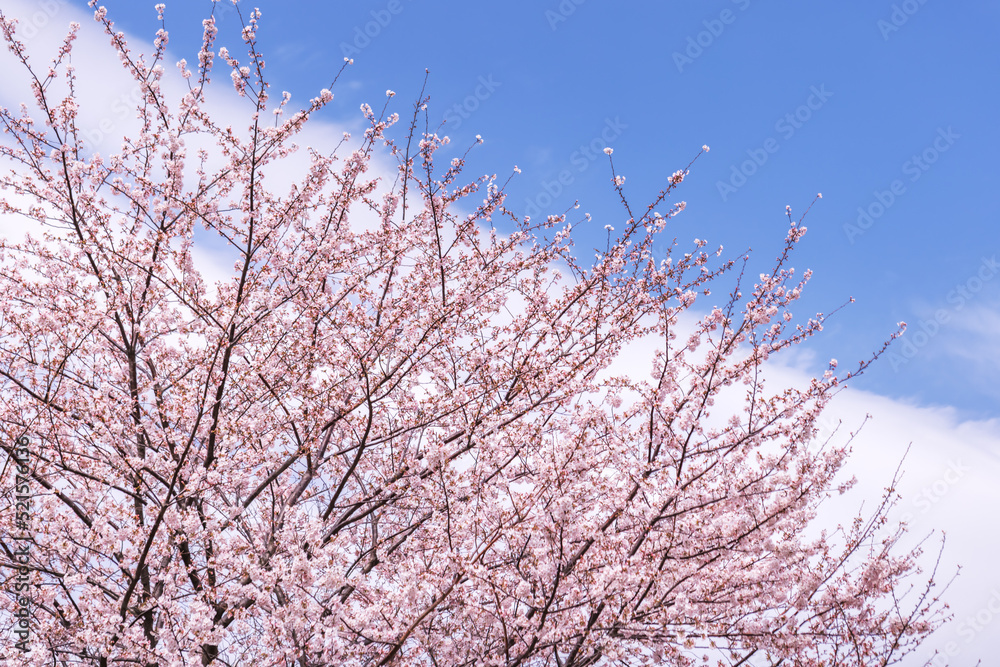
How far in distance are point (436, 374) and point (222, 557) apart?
11.1 feet

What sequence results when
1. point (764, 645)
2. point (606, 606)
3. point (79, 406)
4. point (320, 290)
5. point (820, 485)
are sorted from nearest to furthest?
1. point (606, 606)
2. point (764, 645)
3. point (820, 485)
4. point (79, 406)
5. point (320, 290)

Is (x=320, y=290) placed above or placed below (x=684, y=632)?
above

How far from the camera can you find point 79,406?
7945 millimetres

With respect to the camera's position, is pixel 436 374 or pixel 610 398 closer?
pixel 610 398

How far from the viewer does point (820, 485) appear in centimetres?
687

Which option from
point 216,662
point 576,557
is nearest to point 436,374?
point 576,557

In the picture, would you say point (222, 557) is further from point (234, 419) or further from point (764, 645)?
point (764, 645)

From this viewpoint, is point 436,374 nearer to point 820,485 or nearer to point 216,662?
point 216,662

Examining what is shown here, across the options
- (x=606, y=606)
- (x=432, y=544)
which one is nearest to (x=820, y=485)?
(x=606, y=606)

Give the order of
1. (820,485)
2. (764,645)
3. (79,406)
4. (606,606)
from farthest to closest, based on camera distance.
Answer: (79,406), (820,485), (764,645), (606,606)

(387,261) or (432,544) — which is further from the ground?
(387,261)

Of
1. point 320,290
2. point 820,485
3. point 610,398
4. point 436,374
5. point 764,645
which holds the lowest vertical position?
point 764,645

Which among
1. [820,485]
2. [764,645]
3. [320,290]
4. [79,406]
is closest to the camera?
[764,645]

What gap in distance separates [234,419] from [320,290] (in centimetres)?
186
